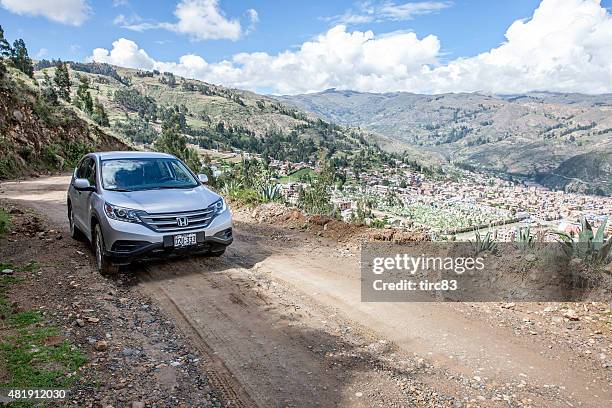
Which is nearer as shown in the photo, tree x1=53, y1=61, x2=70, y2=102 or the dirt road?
the dirt road

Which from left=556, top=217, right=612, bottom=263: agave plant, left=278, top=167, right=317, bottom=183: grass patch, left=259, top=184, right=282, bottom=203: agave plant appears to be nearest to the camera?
left=556, top=217, right=612, bottom=263: agave plant

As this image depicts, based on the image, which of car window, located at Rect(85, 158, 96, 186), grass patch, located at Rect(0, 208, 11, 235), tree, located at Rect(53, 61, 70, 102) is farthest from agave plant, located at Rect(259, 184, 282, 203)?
tree, located at Rect(53, 61, 70, 102)

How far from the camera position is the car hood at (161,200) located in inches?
241

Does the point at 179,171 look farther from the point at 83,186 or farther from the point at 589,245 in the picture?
the point at 589,245

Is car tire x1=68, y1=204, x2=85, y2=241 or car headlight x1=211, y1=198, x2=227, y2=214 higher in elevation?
car headlight x1=211, y1=198, x2=227, y2=214

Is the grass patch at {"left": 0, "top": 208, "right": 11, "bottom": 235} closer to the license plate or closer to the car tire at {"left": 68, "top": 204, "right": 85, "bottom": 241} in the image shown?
the car tire at {"left": 68, "top": 204, "right": 85, "bottom": 241}

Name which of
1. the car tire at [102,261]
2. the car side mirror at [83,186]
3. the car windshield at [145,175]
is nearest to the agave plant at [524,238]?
the car windshield at [145,175]

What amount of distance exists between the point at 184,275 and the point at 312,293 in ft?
6.62

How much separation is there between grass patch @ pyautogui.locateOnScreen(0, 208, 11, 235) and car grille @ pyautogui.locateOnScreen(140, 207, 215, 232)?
420cm

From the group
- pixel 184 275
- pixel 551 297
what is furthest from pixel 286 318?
pixel 551 297

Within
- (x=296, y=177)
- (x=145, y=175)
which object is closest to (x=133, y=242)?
(x=145, y=175)

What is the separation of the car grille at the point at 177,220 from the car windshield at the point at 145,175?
0.92 meters

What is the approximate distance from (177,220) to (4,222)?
16.2ft

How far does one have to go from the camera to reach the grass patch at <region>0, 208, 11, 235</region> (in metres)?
8.24
